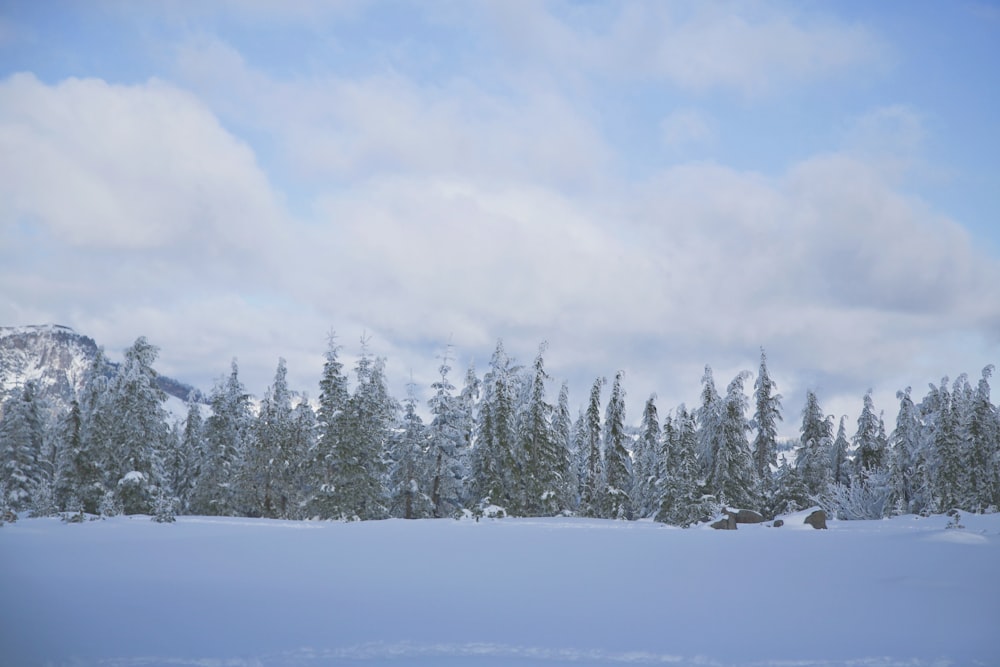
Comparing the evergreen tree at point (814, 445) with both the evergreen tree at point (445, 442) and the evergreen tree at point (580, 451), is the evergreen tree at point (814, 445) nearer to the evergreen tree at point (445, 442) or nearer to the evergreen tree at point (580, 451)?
the evergreen tree at point (580, 451)

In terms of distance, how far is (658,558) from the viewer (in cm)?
1405

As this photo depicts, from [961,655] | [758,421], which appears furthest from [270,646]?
[758,421]

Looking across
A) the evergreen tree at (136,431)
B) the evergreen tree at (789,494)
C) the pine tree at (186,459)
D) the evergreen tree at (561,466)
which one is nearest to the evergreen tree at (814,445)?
the evergreen tree at (789,494)

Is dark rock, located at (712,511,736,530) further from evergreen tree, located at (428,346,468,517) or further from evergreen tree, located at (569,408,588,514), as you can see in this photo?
evergreen tree, located at (569,408,588,514)

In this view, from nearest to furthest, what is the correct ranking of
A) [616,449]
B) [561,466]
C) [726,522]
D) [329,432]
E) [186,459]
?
[726,522]
[329,432]
[561,466]
[616,449]
[186,459]

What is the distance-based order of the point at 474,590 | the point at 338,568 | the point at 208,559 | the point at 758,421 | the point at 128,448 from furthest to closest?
the point at 758,421, the point at 128,448, the point at 208,559, the point at 338,568, the point at 474,590

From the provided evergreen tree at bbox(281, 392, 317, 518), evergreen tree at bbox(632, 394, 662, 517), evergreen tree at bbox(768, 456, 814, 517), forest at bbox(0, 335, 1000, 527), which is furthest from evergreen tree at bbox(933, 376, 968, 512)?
evergreen tree at bbox(281, 392, 317, 518)

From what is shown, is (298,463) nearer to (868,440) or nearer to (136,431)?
(136,431)

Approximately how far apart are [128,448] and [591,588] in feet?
118

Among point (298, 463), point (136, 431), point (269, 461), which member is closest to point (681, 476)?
point (298, 463)

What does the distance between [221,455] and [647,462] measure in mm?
31802

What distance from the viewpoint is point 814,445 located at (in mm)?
53344

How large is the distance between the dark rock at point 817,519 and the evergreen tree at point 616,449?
23255 millimetres

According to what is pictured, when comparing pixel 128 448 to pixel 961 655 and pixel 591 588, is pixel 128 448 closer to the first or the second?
pixel 591 588
